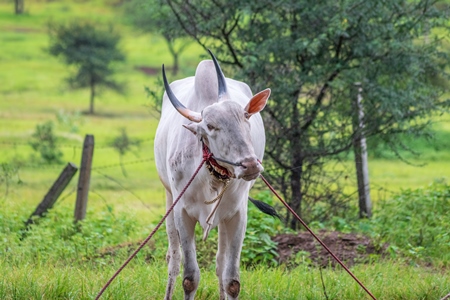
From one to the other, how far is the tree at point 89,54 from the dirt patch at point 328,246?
1190 inches

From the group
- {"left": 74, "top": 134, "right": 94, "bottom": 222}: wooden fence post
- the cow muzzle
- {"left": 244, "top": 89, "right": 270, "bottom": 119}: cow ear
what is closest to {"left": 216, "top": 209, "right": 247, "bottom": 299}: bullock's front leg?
{"left": 244, "top": 89, "right": 270, "bottom": 119}: cow ear

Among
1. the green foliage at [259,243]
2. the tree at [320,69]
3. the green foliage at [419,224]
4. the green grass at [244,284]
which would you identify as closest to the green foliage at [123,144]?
the tree at [320,69]

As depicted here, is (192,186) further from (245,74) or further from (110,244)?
(245,74)

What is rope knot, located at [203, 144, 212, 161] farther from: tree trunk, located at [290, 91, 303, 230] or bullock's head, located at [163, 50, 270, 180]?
tree trunk, located at [290, 91, 303, 230]

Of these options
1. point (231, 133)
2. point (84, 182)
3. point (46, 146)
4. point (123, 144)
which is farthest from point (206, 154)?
point (46, 146)

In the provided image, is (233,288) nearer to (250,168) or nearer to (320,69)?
(250,168)

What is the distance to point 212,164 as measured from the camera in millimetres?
5047

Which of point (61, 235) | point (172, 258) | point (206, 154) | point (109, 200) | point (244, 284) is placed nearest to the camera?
point (206, 154)

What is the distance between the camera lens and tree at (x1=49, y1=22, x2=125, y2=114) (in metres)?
37.8

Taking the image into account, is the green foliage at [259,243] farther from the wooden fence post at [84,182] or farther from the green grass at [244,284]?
the wooden fence post at [84,182]

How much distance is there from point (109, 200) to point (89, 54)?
22.6 meters

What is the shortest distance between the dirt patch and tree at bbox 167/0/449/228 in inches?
55.9

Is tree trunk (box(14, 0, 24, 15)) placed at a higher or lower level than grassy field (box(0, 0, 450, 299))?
higher

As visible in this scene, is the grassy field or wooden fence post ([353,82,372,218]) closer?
the grassy field
